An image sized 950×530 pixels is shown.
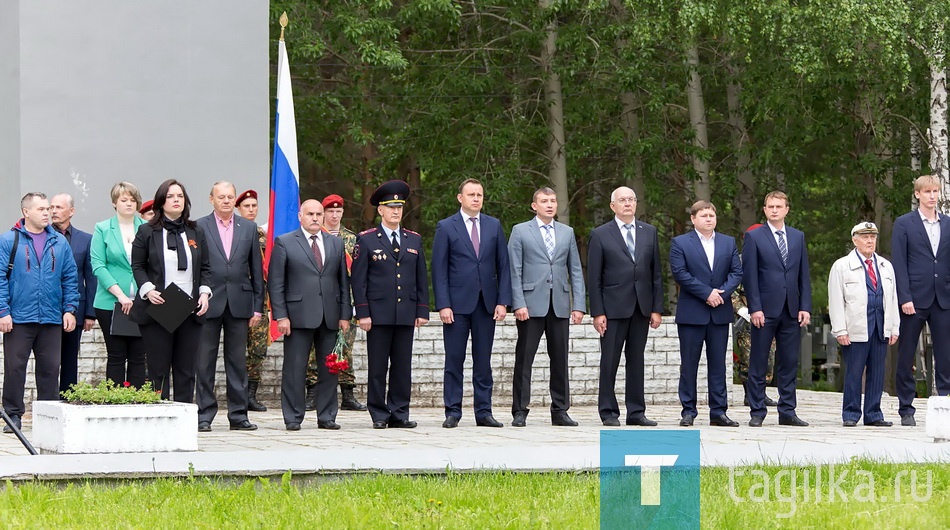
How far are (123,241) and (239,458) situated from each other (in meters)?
3.56

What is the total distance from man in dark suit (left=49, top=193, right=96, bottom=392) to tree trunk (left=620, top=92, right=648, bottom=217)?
14550 millimetres

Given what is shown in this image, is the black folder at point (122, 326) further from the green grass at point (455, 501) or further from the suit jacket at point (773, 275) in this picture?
the suit jacket at point (773, 275)

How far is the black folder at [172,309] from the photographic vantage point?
10.2 metres

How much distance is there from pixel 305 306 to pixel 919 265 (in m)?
4.94

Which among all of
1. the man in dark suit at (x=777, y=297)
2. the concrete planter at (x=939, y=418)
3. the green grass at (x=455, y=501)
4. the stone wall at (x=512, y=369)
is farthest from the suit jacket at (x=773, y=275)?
the green grass at (x=455, y=501)

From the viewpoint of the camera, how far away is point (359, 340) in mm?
14297

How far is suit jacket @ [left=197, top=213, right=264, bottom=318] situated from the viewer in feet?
35.4

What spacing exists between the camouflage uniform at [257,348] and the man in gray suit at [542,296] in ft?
8.94

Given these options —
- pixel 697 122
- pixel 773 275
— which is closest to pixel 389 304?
pixel 773 275

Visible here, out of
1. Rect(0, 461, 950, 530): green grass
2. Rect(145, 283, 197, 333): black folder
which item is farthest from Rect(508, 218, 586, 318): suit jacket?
Rect(0, 461, 950, 530): green grass

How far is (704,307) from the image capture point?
11.8 meters

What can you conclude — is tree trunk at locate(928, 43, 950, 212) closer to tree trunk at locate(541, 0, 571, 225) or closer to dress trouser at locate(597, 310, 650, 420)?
tree trunk at locate(541, 0, 571, 225)

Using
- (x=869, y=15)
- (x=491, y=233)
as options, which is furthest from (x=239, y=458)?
(x=869, y=15)

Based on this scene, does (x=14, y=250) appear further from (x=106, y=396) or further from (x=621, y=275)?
(x=621, y=275)
